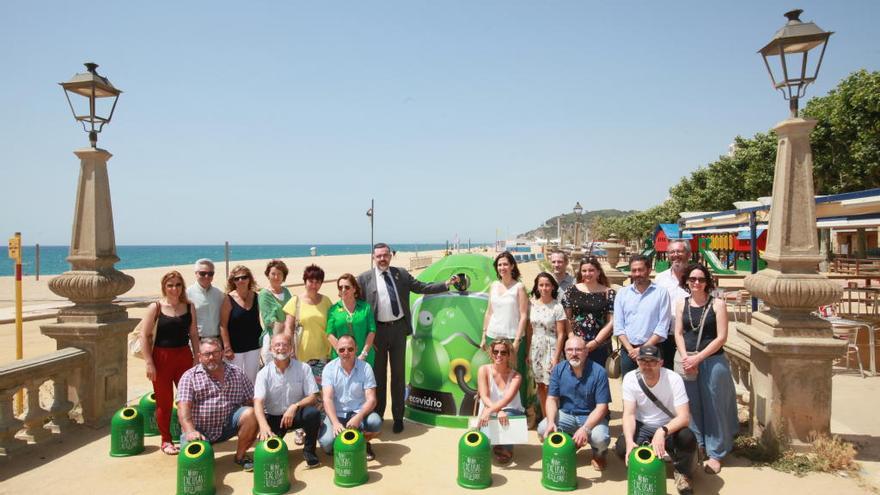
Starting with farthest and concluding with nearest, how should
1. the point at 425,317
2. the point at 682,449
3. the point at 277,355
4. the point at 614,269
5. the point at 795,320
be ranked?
1. the point at 614,269
2. the point at 425,317
3. the point at 277,355
4. the point at 795,320
5. the point at 682,449

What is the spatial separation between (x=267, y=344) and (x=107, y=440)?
1.78 metres

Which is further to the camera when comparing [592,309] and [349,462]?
[592,309]

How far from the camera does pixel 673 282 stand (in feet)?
17.1

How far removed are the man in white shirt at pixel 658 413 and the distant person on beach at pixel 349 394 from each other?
2.19 metres

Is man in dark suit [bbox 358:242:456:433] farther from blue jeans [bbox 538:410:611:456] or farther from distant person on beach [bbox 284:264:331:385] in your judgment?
blue jeans [bbox 538:410:611:456]

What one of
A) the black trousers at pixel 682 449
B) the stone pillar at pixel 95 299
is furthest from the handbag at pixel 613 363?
the stone pillar at pixel 95 299

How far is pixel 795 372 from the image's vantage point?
4477 mm

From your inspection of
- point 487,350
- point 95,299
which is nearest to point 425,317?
point 487,350

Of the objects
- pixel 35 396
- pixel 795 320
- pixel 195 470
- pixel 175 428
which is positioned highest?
pixel 795 320

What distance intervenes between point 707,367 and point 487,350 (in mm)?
2007

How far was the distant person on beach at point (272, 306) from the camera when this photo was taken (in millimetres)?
5453

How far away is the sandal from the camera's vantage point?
490cm

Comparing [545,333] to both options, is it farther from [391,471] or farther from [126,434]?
[126,434]

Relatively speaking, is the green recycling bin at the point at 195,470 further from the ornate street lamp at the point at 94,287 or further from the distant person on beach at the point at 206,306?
the ornate street lamp at the point at 94,287
